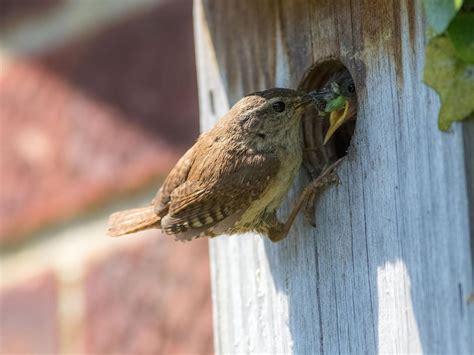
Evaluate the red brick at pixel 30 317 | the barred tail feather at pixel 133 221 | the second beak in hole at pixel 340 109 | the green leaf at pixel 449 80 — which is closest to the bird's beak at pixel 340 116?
the second beak in hole at pixel 340 109

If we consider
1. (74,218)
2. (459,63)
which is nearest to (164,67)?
(74,218)

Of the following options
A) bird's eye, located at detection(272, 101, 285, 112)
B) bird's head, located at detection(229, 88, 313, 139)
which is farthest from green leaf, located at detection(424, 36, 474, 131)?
bird's eye, located at detection(272, 101, 285, 112)

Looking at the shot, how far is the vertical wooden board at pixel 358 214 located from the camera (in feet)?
8.22

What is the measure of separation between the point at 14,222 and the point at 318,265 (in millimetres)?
1671

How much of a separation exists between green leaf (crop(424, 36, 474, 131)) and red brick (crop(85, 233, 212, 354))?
1568 mm

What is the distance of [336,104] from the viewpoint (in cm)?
304

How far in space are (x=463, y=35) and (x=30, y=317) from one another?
229cm

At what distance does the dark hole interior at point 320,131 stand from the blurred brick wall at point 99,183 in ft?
1.93

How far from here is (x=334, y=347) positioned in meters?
2.88

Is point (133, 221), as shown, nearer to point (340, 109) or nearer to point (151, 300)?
point (151, 300)

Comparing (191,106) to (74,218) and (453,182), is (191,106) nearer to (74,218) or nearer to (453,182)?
(74,218)

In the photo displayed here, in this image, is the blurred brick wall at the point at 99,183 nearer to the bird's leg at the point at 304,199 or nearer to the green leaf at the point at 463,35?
the bird's leg at the point at 304,199

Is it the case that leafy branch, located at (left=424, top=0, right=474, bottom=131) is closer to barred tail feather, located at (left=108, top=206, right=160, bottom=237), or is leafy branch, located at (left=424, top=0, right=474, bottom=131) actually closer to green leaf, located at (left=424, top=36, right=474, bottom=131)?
green leaf, located at (left=424, top=36, right=474, bottom=131)

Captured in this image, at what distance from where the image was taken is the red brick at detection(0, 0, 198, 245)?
3.97m
